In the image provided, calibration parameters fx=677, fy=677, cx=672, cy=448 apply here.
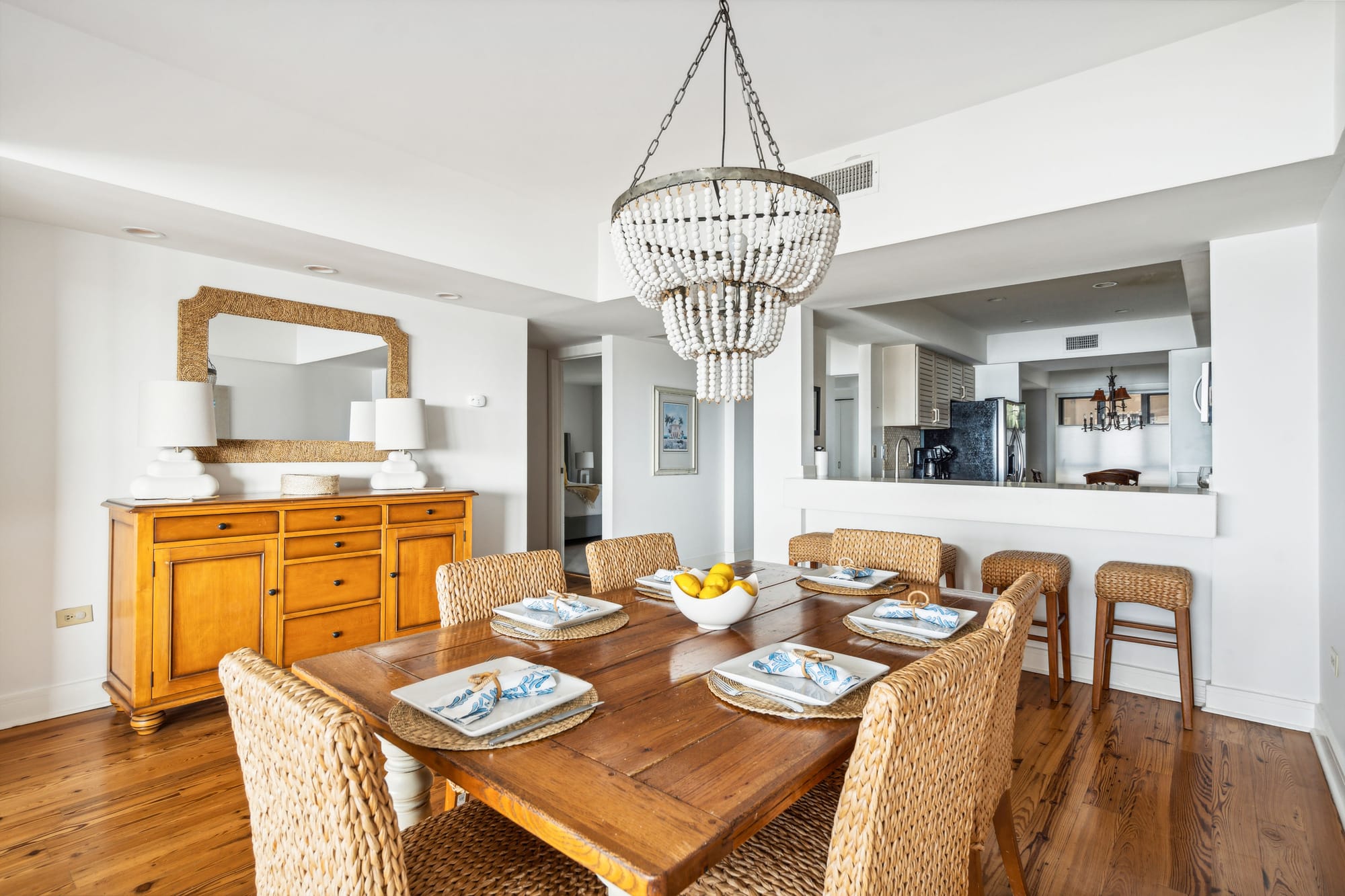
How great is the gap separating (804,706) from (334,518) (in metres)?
2.84

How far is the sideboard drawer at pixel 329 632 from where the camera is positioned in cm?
321

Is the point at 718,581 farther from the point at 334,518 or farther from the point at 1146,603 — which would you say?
the point at 334,518

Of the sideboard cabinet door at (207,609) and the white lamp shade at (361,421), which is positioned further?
the white lamp shade at (361,421)

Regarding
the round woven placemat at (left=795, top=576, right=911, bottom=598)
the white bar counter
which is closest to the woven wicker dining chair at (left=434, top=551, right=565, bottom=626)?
the round woven placemat at (left=795, top=576, right=911, bottom=598)

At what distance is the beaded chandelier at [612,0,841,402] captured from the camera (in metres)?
1.69

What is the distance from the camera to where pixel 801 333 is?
4.57m

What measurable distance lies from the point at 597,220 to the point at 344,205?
160 cm

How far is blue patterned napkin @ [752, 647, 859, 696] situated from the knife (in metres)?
0.37

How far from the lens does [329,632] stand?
3.35 metres

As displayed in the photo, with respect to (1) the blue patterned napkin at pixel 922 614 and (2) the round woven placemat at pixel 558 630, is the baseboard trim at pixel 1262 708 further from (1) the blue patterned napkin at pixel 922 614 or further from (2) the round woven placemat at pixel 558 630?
(2) the round woven placemat at pixel 558 630

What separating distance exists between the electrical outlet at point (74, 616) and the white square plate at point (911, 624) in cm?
336

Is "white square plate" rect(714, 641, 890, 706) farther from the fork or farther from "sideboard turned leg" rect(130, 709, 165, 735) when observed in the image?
"sideboard turned leg" rect(130, 709, 165, 735)

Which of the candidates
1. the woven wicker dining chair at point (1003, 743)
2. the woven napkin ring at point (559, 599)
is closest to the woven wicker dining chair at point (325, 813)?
the woven napkin ring at point (559, 599)

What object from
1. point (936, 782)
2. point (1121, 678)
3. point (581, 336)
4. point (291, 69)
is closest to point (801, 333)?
point (581, 336)
